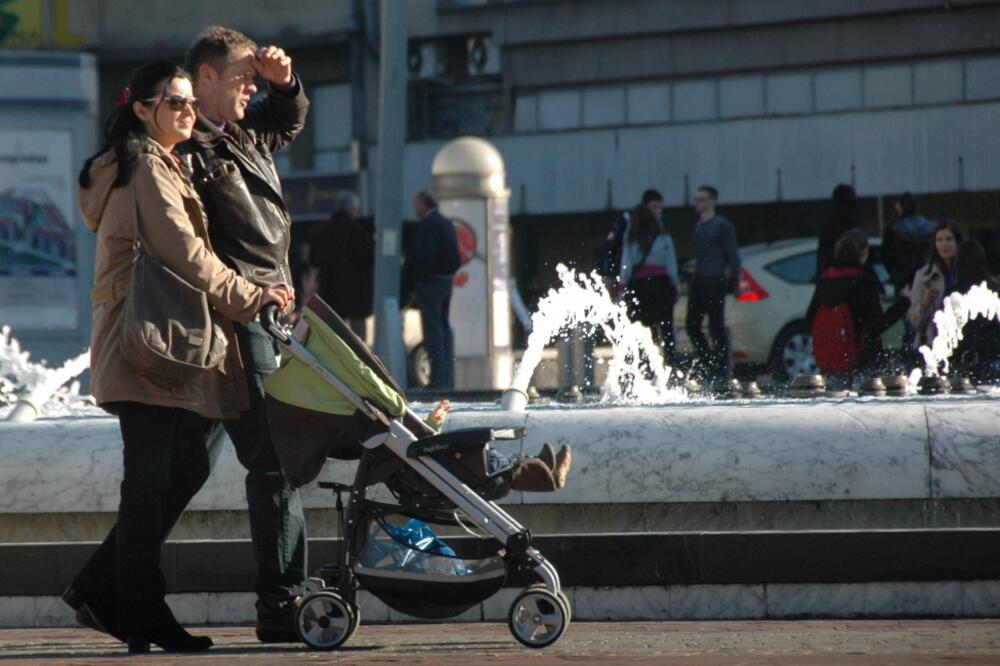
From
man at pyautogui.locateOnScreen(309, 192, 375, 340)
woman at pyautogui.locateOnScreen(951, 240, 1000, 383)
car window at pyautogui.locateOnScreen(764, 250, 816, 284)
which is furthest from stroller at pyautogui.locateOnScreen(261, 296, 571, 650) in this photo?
car window at pyautogui.locateOnScreen(764, 250, 816, 284)

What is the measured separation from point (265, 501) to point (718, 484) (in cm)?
144

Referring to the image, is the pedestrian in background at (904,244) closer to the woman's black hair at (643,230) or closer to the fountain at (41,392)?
the woman's black hair at (643,230)

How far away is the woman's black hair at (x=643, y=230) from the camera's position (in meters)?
16.2

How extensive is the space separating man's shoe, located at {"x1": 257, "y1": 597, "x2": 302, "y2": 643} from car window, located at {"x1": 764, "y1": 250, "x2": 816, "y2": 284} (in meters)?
14.0

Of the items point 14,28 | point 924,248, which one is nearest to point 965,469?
point 924,248

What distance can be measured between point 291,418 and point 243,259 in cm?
59

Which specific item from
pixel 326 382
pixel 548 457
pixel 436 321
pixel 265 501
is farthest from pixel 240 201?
pixel 436 321

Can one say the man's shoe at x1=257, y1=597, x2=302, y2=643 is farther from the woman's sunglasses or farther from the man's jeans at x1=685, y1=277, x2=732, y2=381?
the man's jeans at x1=685, y1=277, x2=732, y2=381

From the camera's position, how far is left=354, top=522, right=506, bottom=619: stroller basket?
18.6ft

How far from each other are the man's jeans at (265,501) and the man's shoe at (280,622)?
0.02m

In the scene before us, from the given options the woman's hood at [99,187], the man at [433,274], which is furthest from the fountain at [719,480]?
the man at [433,274]

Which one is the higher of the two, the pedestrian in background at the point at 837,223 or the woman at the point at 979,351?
the pedestrian in background at the point at 837,223

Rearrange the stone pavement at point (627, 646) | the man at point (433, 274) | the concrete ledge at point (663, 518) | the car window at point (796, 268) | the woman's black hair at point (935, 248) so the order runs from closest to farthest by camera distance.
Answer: the stone pavement at point (627, 646), the concrete ledge at point (663, 518), the woman's black hair at point (935, 248), the man at point (433, 274), the car window at point (796, 268)

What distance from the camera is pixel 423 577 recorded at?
567 centimetres
